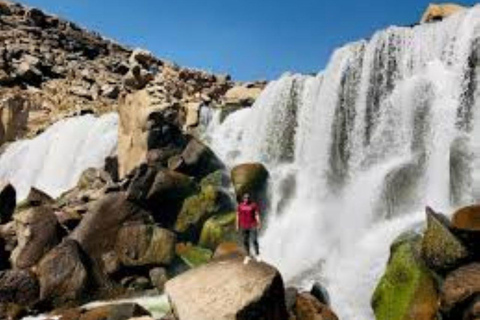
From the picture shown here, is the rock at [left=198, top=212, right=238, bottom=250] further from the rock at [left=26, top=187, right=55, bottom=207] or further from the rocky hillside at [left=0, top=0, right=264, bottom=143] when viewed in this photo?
the rocky hillside at [left=0, top=0, right=264, bottom=143]

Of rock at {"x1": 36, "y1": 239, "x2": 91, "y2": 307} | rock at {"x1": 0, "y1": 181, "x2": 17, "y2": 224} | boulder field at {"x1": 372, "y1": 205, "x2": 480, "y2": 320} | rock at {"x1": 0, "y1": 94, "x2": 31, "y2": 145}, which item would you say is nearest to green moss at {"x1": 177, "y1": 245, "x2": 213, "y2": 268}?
rock at {"x1": 36, "y1": 239, "x2": 91, "y2": 307}

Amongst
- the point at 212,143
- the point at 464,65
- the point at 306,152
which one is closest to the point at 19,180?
the point at 212,143

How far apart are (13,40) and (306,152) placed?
6720cm

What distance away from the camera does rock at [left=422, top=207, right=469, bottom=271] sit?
79.8ft

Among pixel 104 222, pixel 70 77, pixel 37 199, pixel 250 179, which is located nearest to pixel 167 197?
pixel 104 222

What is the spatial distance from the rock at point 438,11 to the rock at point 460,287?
23.6 meters

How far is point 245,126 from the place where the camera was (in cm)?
4819

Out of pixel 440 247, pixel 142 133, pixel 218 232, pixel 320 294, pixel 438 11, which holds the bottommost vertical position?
pixel 320 294

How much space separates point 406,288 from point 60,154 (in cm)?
4024

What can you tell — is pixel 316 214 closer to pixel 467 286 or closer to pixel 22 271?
pixel 22 271

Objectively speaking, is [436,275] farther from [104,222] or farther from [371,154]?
[104,222]

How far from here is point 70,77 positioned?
94312 millimetres

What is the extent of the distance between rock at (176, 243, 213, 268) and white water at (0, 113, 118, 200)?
2059 cm

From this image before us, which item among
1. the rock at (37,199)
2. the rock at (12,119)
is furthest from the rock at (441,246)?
the rock at (12,119)
